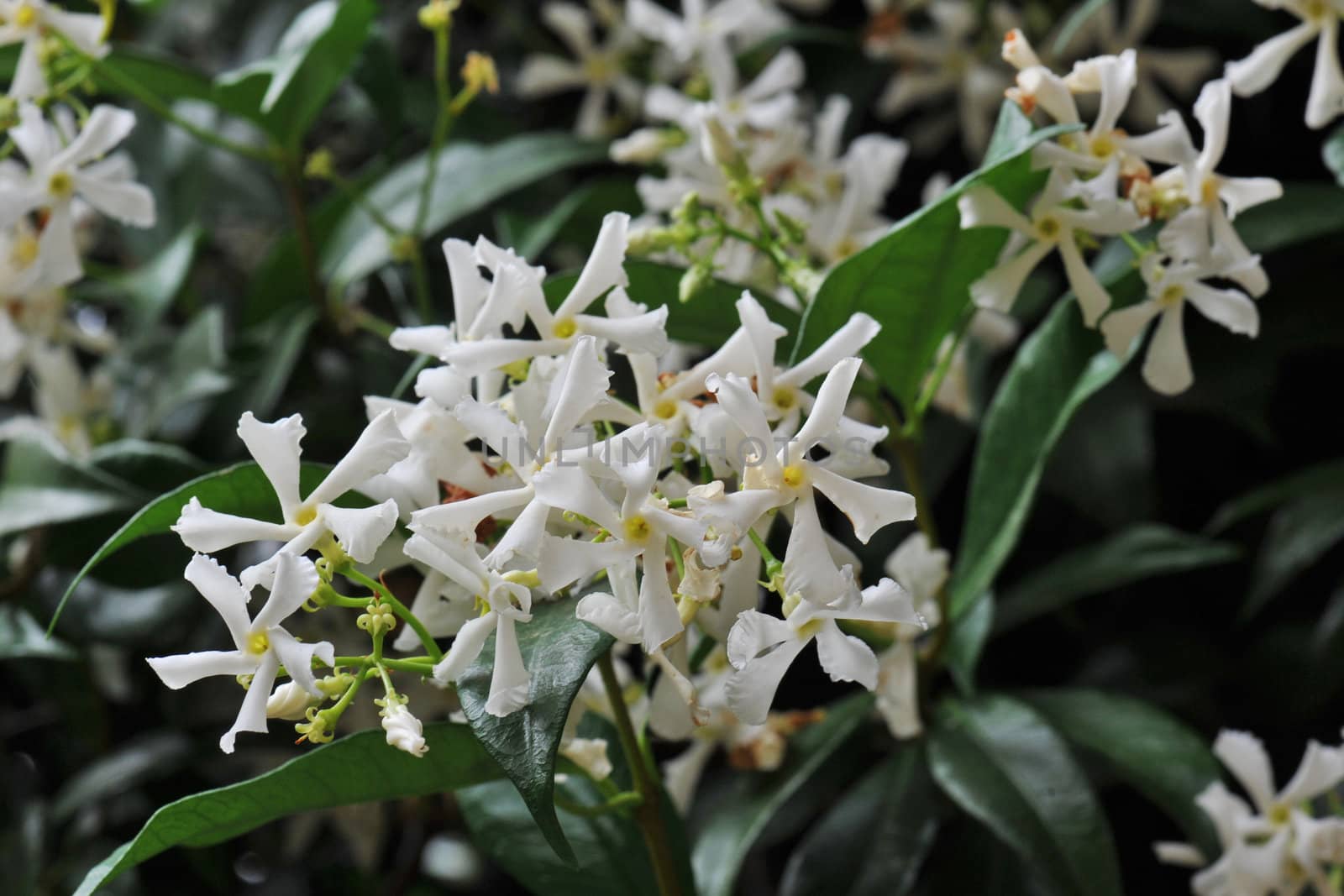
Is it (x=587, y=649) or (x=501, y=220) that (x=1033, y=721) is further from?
(x=501, y=220)

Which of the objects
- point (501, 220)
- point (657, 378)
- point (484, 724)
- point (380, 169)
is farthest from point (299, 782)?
point (380, 169)

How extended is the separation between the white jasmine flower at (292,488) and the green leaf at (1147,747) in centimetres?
57

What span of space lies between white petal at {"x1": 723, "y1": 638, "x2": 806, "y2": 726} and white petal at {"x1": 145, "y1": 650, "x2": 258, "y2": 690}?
8.6 inches

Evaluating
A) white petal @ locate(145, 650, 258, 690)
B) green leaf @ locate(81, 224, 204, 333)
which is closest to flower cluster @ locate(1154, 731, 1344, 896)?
white petal @ locate(145, 650, 258, 690)

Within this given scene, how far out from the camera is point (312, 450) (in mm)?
1047

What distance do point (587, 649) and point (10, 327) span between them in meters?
0.74

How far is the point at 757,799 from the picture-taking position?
0.90m

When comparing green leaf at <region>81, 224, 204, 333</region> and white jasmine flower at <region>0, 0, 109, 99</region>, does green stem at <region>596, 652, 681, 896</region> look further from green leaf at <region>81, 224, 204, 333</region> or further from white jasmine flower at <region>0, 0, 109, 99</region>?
green leaf at <region>81, 224, 204, 333</region>

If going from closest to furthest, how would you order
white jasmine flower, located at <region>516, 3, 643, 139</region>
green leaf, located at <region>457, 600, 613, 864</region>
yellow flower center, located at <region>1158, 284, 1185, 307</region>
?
green leaf, located at <region>457, 600, 613, 864</region>
yellow flower center, located at <region>1158, 284, 1185, 307</region>
white jasmine flower, located at <region>516, 3, 643, 139</region>

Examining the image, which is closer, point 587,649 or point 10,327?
point 587,649

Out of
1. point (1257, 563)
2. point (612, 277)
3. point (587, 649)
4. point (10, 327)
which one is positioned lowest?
point (1257, 563)

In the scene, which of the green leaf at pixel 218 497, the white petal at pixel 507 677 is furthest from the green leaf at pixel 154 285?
the white petal at pixel 507 677

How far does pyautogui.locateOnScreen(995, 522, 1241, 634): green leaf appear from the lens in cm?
97

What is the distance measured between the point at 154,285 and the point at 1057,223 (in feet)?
2.72
